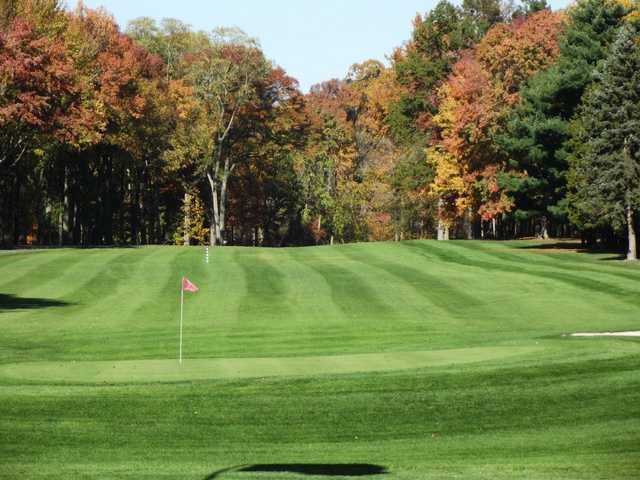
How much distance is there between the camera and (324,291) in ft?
129

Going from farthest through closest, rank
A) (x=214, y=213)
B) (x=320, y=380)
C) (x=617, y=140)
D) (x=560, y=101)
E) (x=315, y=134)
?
(x=315, y=134), (x=214, y=213), (x=560, y=101), (x=617, y=140), (x=320, y=380)

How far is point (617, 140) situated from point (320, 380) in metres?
33.3

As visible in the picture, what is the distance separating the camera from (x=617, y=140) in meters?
48.5

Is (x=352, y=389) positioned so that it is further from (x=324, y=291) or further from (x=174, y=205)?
(x=174, y=205)

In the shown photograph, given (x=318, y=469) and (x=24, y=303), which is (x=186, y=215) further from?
(x=318, y=469)

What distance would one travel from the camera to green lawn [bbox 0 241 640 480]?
14031mm

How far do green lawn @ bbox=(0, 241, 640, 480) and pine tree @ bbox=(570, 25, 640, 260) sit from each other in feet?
25.6

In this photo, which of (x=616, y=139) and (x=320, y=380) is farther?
(x=616, y=139)

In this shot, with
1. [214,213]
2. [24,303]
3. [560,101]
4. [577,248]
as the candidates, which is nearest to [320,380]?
[24,303]

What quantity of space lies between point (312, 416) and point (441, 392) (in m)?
2.76

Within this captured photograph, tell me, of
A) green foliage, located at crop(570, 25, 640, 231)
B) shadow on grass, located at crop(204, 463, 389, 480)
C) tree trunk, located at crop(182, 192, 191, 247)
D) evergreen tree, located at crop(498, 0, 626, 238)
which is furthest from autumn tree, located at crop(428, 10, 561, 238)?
shadow on grass, located at crop(204, 463, 389, 480)

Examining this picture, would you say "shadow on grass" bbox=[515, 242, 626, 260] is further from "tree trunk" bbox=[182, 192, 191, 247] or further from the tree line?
"tree trunk" bbox=[182, 192, 191, 247]

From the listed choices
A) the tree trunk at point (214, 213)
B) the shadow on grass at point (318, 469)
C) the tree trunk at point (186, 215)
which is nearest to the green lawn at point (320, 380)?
the shadow on grass at point (318, 469)

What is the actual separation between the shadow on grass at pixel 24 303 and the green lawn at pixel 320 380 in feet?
0.32
